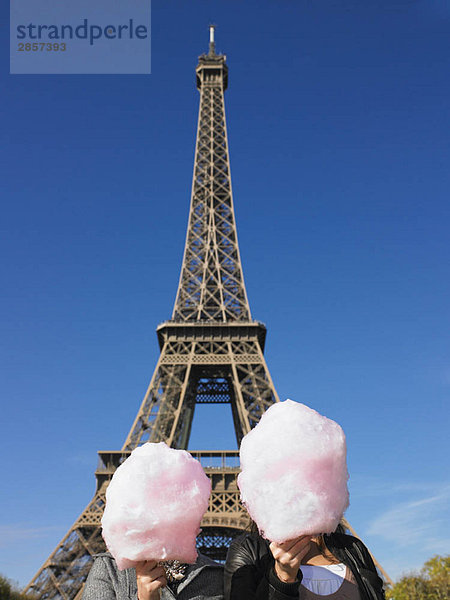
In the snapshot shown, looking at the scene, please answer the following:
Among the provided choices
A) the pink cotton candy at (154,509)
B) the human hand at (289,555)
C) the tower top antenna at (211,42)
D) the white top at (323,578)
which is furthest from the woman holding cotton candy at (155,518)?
the tower top antenna at (211,42)

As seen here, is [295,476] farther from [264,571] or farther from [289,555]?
[264,571]

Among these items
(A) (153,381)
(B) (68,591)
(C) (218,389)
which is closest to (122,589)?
(B) (68,591)

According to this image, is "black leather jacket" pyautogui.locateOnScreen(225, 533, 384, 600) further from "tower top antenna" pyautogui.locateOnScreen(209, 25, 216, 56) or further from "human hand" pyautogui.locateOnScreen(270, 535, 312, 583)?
"tower top antenna" pyautogui.locateOnScreen(209, 25, 216, 56)

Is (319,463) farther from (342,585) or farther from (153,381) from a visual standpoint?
(153,381)

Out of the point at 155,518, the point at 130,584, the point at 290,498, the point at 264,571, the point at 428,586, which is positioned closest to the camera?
the point at 290,498

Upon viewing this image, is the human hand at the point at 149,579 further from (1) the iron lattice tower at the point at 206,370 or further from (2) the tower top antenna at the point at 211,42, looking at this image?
(2) the tower top antenna at the point at 211,42

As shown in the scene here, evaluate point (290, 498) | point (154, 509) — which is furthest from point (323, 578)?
point (154, 509)
